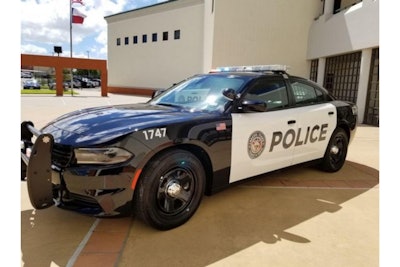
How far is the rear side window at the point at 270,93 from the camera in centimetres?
366

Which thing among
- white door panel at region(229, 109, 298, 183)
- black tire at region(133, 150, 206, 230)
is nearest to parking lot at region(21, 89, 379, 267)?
black tire at region(133, 150, 206, 230)

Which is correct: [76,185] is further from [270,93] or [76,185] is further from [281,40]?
[281,40]

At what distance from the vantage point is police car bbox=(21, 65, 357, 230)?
2502 mm

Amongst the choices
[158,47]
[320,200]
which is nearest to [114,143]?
[320,200]

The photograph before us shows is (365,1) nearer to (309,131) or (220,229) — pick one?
(309,131)

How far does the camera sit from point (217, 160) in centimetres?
315

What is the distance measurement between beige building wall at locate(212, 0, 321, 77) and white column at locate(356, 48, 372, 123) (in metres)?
5.07

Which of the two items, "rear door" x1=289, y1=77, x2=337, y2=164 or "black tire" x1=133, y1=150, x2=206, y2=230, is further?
"rear door" x1=289, y1=77, x2=337, y2=164

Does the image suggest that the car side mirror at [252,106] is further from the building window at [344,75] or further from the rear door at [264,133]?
the building window at [344,75]

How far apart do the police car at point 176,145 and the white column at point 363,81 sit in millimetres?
8776

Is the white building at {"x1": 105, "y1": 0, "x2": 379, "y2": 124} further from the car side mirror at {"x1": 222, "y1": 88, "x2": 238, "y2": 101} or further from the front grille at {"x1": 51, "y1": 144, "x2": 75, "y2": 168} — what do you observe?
the front grille at {"x1": 51, "y1": 144, "x2": 75, "y2": 168}

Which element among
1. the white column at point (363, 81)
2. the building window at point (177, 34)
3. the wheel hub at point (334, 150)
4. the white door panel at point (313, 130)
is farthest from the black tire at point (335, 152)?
the building window at point (177, 34)

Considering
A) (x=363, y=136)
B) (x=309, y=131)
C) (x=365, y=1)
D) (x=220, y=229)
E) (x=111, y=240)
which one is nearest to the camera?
(x=111, y=240)
